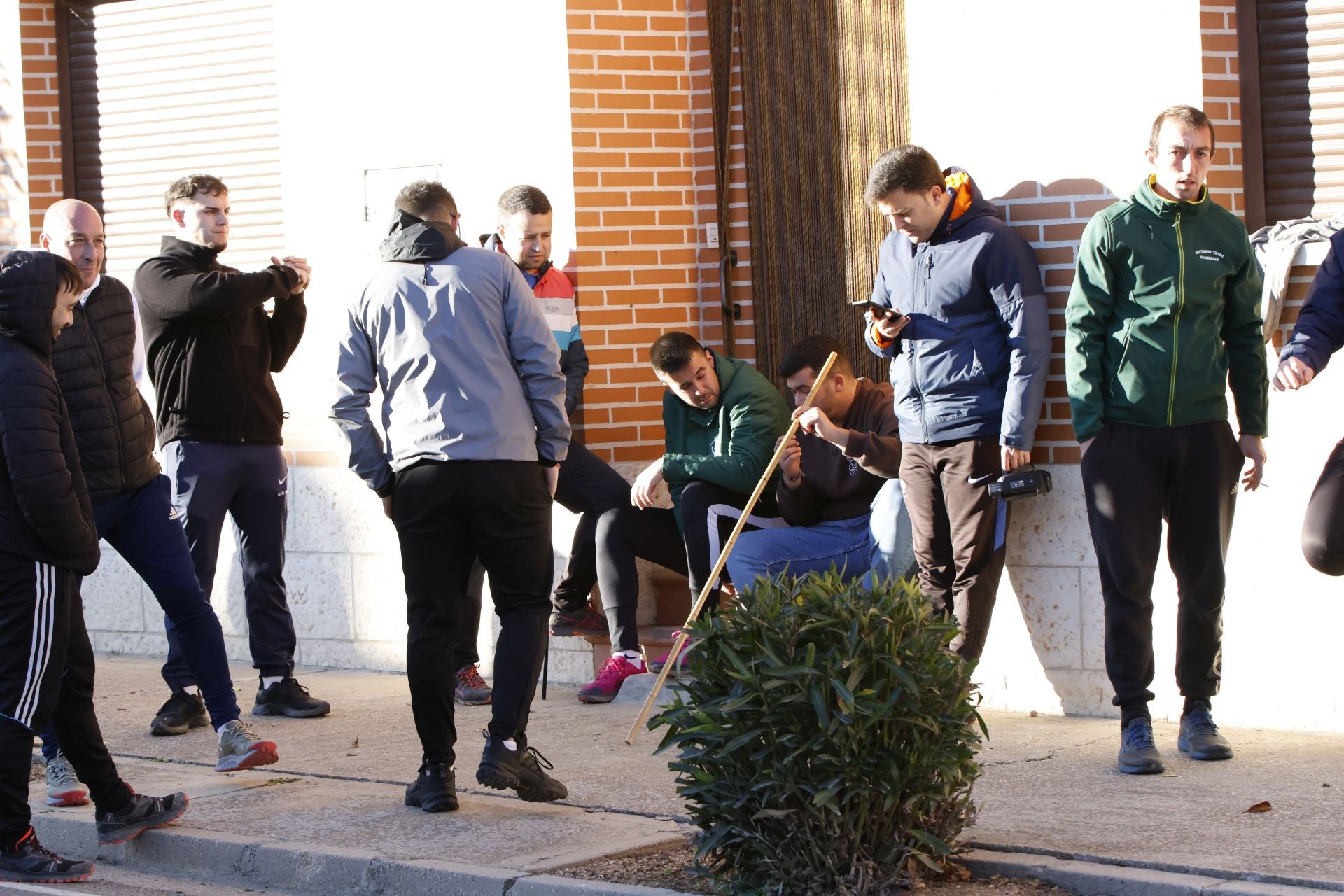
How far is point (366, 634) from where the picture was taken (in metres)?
9.10

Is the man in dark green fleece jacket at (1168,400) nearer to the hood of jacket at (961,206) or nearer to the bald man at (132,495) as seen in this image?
the hood of jacket at (961,206)

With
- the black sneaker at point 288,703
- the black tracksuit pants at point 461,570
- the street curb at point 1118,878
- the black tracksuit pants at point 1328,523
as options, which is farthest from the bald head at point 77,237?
the black tracksuit pants at point 1328,523

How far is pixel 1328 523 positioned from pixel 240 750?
13.1 ft

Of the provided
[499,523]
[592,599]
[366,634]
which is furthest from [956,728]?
[366,634]

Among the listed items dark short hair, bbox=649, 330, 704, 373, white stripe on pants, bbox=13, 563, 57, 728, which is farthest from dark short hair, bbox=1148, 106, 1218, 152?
white stripe on pants, bbox=13, 563, 57, 728

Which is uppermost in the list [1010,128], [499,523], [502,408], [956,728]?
[1010,128]

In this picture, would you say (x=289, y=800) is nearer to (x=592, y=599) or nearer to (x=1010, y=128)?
(x=592, y=599)

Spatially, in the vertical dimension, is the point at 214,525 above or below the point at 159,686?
above

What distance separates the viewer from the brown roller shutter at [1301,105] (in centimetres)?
684

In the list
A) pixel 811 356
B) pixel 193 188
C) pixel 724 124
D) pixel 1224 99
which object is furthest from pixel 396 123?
pixel 1224 99

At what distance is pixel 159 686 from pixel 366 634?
107 cm

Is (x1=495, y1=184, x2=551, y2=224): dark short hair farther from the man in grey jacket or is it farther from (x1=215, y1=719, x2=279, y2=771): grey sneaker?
(x1=215, y1=719, x2=279, y2=771): grey sneaker

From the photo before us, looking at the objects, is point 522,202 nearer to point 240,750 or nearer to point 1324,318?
point 240,750

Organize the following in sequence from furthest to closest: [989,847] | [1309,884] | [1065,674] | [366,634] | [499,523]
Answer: [366,634]
[1065,674]
[499,523]
[989,847]
[1309,884]
